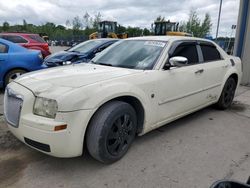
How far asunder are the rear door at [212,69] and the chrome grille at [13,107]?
3059 mm

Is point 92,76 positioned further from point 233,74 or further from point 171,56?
point 233,74

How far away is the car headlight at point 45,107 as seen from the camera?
8.50 ft

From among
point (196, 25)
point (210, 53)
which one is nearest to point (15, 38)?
point (210, 53)

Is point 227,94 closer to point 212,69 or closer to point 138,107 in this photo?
point 212,69

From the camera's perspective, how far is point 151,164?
312 cm

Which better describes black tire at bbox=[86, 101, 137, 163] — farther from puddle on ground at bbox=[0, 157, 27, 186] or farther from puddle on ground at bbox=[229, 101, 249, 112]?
puddle on ground at bbox=[229, 101, 249, 112]

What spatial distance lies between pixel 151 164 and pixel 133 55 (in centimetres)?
165

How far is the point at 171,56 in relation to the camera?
3.79 metres

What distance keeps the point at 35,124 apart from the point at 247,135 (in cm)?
334

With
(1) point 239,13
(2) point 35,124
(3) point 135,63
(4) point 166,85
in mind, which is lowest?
(2) point 35,124

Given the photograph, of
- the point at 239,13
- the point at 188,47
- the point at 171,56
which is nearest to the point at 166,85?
the point at 171,56

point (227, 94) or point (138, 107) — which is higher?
point (138, 107)

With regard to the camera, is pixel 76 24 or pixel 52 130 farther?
pixel 76 24

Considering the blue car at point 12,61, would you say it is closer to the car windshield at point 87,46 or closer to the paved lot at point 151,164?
the car windshield at point 87,46
